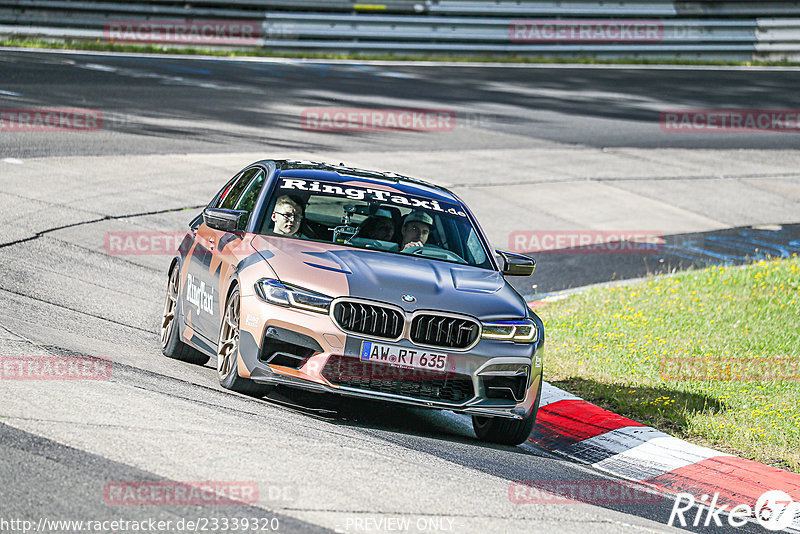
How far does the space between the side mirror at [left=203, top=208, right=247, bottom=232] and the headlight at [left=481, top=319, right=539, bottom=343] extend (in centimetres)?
196

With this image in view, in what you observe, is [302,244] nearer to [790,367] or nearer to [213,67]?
[790,367]

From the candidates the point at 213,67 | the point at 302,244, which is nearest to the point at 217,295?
the point at 302,244

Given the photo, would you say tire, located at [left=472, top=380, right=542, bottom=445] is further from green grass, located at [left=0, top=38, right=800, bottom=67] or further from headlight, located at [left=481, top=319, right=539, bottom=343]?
green grass, located at [left=0, top=38, right=800, bottom=67]

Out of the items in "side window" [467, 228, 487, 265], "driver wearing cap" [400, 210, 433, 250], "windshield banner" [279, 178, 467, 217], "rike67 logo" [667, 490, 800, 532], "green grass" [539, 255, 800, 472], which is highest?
"windshield banner" [279, 178, 467, 217]

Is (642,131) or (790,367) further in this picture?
(642,131)

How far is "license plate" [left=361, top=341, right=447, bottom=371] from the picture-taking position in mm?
6969

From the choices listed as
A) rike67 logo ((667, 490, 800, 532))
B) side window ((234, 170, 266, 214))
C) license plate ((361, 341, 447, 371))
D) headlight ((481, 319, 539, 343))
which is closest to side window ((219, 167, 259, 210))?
side window ((234, 170, 266, 214))

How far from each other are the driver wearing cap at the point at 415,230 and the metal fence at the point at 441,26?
21789mm

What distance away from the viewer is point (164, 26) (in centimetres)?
2975

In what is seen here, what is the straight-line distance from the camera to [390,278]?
729 centimetres

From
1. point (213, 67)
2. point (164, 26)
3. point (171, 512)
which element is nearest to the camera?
point (171, 512)

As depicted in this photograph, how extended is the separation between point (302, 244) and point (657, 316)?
5.02 metres

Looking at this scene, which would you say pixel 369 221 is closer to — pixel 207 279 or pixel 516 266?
pixel 516 266

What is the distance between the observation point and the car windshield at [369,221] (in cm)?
816
